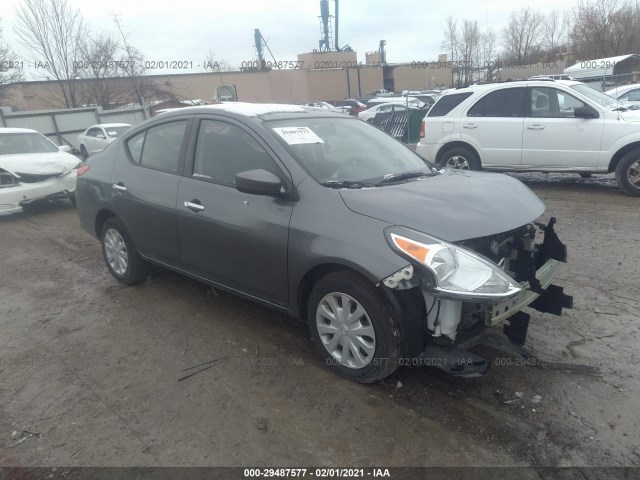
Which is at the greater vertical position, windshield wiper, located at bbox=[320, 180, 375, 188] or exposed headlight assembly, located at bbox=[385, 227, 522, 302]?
windshield wiper, located at bbox=[320, 180, 375, 188]

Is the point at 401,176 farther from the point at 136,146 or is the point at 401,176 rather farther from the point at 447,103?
the point at 447,103

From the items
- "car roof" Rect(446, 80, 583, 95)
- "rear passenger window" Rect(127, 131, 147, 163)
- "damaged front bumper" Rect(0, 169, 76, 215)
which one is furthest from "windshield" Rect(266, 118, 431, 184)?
"damaged front bumper" Rect(0, 169, 76, 215)

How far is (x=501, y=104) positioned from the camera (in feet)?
27.6

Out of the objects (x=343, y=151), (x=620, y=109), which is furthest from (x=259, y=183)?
(x=620, y=109)

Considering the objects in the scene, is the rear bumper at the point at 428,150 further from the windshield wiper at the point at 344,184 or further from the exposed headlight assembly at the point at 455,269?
the exposed headlight assembly at the point at 455,269

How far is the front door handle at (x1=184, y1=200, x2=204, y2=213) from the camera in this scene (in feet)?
12.5

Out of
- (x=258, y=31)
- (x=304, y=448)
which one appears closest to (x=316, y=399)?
(x=304, y=448)

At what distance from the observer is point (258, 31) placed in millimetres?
62500

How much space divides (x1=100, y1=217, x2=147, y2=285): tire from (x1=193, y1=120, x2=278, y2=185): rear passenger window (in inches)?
51.4

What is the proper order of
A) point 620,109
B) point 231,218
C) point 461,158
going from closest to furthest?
point 231,218 → point 620,109 → point 461,158

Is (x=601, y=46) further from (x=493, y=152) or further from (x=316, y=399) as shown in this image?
(x=316, y=399)

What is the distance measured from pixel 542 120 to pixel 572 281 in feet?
14.3

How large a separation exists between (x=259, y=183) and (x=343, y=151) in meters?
0.87

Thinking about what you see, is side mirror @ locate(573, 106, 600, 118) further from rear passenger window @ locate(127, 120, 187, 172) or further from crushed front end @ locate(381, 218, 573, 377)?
rear passenger window @ locate(127, 120, 187, 172)
